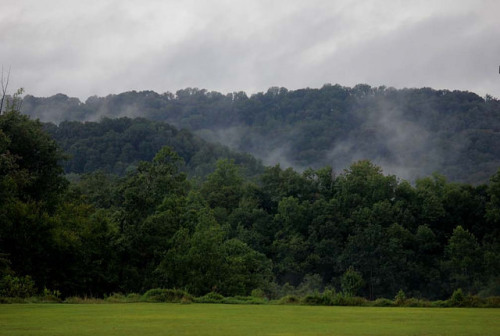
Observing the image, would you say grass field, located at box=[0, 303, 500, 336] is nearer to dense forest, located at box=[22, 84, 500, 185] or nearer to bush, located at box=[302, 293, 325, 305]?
bush, located at box=[302, 293, 325, 305]

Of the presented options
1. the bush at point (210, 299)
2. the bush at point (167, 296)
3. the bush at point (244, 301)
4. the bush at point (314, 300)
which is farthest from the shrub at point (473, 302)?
the bush at point (167, 296)

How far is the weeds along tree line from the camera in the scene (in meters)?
25.8

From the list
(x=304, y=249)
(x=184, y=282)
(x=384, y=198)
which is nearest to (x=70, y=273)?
(x=184, y=282)

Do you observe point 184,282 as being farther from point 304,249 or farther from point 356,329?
point 304,249

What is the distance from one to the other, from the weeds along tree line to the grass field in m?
7.78

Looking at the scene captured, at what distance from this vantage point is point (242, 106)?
552 feet

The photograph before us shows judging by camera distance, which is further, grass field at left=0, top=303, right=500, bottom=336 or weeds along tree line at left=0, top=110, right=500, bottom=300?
weeds along tree line at left=0, top=110, right=500, bottom=300

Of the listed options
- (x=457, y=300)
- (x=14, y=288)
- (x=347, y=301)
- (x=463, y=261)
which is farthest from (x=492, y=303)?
(x=463, y=261)

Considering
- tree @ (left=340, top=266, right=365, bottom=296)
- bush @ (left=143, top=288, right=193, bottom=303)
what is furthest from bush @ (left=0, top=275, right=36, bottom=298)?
tree @ (left=340, top=266, right=365, bottom=296)

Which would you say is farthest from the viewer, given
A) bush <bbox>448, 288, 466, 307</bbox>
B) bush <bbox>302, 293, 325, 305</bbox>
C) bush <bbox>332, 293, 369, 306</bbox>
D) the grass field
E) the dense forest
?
the dense forest

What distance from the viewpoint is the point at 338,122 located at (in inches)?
5581

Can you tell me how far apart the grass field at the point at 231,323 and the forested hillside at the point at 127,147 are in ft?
280

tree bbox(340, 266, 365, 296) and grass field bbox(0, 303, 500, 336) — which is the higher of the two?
grass field bbox(0, 303, 500, 336)

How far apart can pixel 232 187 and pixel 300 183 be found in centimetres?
886
